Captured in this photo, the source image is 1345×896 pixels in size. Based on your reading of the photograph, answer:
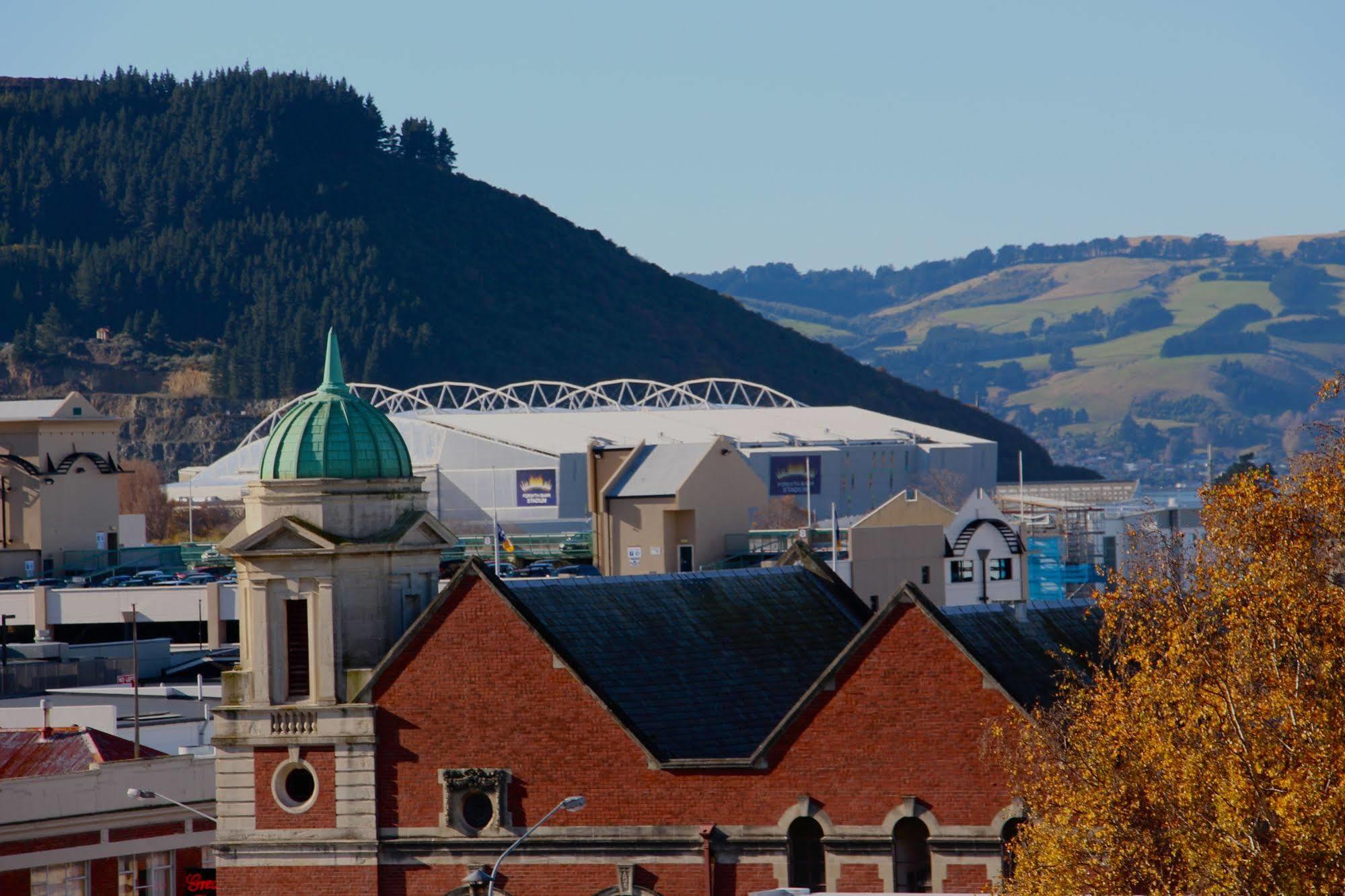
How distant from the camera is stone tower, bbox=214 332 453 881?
50.1m

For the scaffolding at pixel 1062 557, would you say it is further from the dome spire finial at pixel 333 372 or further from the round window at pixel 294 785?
the round window at pixel 294 785

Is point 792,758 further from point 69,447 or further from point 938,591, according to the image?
point 69,447

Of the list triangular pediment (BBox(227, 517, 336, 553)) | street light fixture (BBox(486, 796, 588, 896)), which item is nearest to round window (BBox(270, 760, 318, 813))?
triangular pediment (BBox(227, 517, 336, 553))

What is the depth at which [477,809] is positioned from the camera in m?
49.0

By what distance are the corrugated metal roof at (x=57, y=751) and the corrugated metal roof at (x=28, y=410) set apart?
115 meters

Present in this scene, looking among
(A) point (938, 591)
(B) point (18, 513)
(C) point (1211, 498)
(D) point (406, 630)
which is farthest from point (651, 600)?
(B) point (18, 513)

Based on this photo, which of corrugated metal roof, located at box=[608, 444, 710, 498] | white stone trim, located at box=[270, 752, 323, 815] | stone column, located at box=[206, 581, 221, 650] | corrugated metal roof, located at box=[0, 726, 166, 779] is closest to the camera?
white stone trim, located at box=[270, 752, 323, 815]

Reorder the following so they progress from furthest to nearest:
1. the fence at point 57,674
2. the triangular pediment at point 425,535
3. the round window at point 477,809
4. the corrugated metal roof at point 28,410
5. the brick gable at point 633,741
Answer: the corrugated metal roof at point 28,410, the fence at point 57,674, the triangular pediment at point 425,535, the round window at point 477,809, the brick gable at point 633,741

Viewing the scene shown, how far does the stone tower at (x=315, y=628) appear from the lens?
50062 millimetres

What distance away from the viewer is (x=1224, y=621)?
40.4 metres

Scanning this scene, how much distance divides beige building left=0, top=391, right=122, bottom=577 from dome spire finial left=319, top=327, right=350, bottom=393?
126 metres

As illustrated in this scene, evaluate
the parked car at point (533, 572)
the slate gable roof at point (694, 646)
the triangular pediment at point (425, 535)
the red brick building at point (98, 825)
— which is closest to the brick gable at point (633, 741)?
the slate gable roof at point (694, 646)

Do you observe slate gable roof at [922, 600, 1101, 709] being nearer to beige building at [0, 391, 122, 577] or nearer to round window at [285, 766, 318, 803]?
round window at [285, 766, 318, 803]

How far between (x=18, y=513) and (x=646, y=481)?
232 ft
